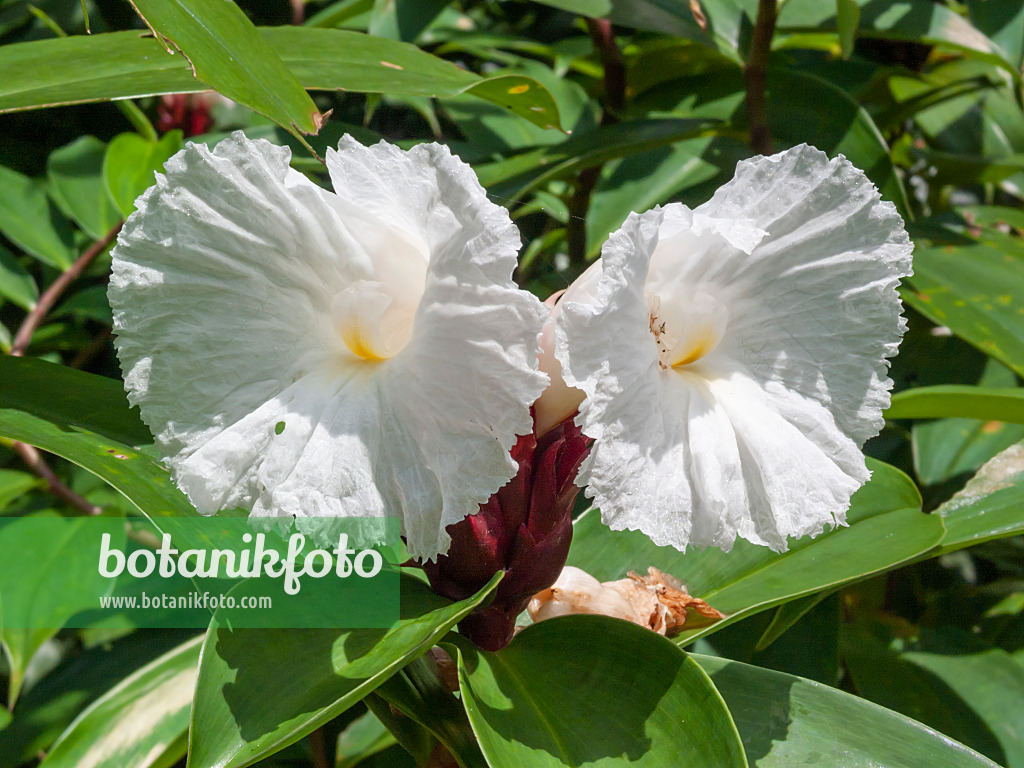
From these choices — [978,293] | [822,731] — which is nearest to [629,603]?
[822,731]

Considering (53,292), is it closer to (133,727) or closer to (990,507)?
(133,727)

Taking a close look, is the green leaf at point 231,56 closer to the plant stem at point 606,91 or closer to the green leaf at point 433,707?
the green leaf at point 433,707

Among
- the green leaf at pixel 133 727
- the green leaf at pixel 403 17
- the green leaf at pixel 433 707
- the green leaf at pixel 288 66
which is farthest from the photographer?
the green leaf at pixel 403 17

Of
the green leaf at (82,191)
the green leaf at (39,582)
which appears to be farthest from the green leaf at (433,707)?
the green leaf at (82,191)

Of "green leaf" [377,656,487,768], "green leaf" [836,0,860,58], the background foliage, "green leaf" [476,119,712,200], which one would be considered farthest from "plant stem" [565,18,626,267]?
"green leaf" [377,656,487,768]

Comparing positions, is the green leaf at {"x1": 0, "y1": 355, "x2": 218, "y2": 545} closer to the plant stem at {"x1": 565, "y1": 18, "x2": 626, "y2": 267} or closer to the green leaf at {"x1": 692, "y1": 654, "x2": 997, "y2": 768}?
the green leaf at {"x1": 692, "y1": 654, "x2": 997, "y2": 768}
